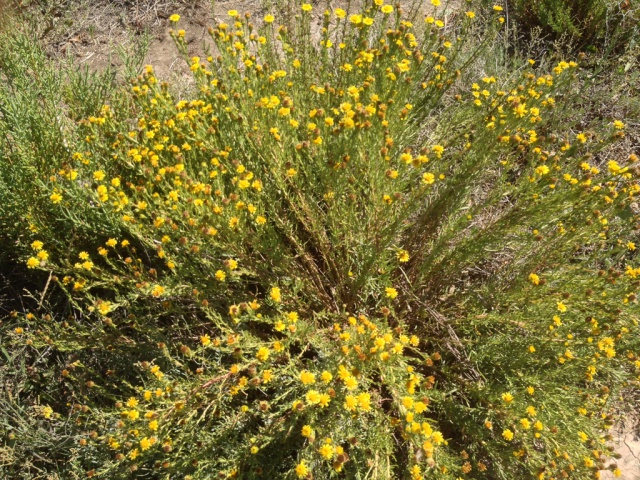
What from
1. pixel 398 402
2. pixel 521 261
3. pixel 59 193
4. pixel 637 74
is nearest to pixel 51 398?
pixel 59 193

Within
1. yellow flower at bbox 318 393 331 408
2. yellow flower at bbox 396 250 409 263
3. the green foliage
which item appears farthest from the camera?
the green foliage

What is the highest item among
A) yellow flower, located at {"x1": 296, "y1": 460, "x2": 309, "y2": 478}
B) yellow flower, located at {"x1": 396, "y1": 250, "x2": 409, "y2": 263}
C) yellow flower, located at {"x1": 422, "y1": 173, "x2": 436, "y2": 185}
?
yellow flower, located at {"x1": 422, "y1": 173, "x2": 436, "y2": 185}

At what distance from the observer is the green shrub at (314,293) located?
83.0 inches

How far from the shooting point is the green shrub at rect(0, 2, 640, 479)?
2109 mm

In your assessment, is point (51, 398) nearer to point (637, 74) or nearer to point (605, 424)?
point (605, 424)

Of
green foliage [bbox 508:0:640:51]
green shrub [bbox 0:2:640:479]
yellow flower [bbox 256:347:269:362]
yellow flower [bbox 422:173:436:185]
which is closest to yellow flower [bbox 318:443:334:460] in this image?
green shrub [bbox 0:2:640:479]

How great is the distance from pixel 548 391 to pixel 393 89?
171 cm

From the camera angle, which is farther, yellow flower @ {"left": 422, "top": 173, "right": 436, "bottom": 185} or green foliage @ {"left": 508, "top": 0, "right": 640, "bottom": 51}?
green foliage @ {"left": 508, "top": 0, "right": 640, "bottom": 51}

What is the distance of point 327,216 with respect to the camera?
8.68 feet

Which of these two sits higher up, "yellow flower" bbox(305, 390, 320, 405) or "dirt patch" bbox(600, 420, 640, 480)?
"yellow flower" bbox(305, 390, 320, 405)

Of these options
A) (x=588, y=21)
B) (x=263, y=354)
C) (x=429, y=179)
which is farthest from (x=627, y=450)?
(x=588, y=21)

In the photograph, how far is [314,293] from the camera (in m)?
2.73

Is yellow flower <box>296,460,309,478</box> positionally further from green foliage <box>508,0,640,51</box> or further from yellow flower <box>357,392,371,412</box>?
green foliage <box>508,0,640,51</box>

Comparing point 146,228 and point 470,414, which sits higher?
point 146,228
